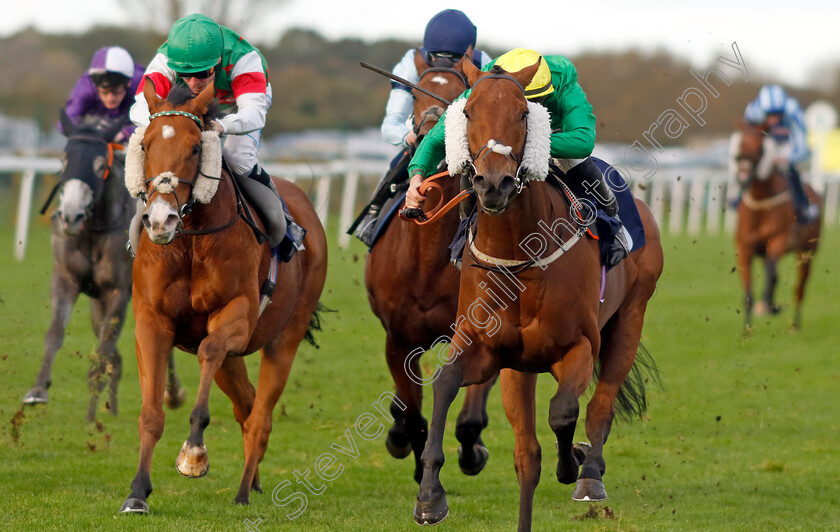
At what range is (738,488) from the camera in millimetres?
6270

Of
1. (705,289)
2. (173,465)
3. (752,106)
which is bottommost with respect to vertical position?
(705,289)

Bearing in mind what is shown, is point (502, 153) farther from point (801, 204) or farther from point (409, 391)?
point (801, 204)

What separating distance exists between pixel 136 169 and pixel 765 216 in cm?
960

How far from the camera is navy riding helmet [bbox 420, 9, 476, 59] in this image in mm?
5828

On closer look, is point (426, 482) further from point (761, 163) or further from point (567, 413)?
point (761, 163)

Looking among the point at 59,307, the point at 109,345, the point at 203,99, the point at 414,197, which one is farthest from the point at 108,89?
the point at 414,197

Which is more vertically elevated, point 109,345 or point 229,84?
point 229,84

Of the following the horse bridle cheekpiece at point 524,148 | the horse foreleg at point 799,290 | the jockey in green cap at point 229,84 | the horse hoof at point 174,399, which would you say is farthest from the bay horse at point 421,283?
the horse foreleg at point 799,290

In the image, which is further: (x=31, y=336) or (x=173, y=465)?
(x=31, y=336)

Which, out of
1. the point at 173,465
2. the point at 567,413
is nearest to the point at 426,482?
the point at 567,413

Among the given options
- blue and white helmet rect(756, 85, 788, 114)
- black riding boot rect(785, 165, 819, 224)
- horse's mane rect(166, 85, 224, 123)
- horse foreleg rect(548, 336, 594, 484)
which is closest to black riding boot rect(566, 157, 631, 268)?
horse foreleg rect(548, 336, 594, 484)

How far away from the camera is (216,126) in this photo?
4871 millimetres

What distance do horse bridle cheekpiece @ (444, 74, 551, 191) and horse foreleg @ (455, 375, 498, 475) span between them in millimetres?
1360

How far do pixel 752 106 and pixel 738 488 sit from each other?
30.0 ft
